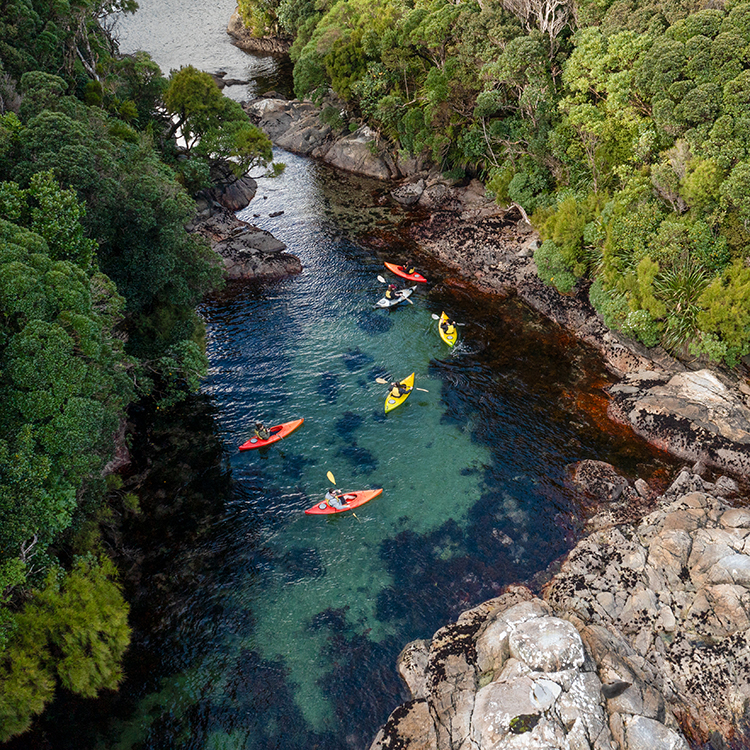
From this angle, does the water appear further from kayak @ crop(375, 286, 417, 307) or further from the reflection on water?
the reflection on water

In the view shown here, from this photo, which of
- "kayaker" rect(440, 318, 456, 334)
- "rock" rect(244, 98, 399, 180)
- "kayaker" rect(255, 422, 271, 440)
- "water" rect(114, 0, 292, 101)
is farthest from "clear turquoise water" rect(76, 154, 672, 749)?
"water" rect(114, 0, 292, 101)

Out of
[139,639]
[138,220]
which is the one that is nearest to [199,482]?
[139,639]

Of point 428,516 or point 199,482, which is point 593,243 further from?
point 199,482

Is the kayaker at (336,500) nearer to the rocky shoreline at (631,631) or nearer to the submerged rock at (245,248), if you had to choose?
the rocky shoreline at (631,631)

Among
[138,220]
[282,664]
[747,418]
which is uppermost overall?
[138,220]

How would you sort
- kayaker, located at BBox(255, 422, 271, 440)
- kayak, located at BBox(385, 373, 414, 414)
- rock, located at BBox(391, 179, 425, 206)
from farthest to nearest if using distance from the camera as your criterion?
rock, located at BBox(391, 179, 425, 206) → kayak, located at BBox(385, 373, 414, 414) → kayaker, located at BBox(255, 422, 271, 440)

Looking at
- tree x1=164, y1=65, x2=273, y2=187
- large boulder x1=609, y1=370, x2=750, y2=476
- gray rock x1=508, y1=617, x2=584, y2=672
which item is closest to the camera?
gray rock x1=508, y1=617, x2=584, y2=672

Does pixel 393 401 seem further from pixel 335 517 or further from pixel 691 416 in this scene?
pixel 691 416
